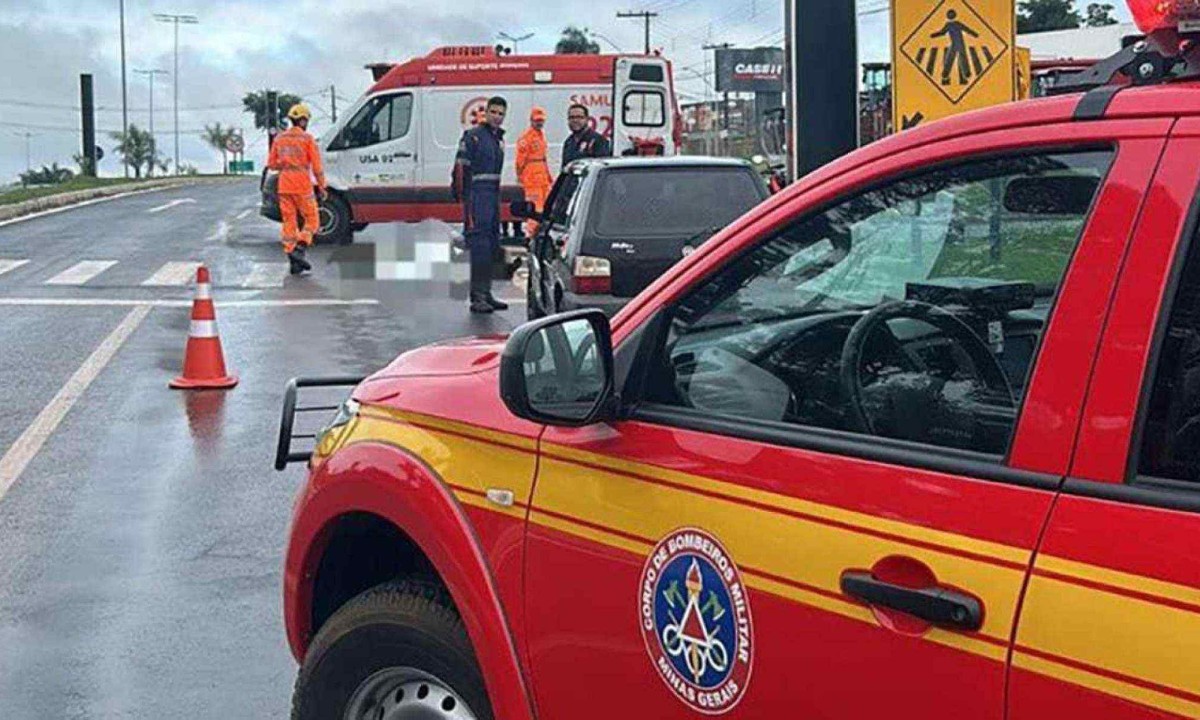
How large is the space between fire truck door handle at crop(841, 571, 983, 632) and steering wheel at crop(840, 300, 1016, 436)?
12.3 inches

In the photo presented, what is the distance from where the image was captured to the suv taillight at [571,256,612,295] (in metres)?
10.7

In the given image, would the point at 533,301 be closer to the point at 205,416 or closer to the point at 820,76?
the point at 205,416

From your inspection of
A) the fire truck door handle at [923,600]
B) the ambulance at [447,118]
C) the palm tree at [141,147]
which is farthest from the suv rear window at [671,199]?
the palm tree at [141,147]

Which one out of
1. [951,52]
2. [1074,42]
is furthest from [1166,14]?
[1074,42]

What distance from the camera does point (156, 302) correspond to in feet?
51.9

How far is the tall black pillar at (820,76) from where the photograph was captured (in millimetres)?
8320

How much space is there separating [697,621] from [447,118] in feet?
71.9

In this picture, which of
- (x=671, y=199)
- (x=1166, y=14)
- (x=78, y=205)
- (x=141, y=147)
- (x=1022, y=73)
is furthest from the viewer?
(x=141, y=147)

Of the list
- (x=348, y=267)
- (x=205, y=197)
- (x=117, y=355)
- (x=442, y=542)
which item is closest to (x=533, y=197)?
(x=348, y=267)

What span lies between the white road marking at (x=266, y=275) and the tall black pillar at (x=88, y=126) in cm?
4043

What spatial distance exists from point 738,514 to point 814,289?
51 cm

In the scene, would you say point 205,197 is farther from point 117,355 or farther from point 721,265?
point 721,265

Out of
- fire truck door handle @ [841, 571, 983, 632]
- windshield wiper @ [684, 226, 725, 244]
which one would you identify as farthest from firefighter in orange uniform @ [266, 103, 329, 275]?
fire truck door handle @ [841, 571, 983, 632]

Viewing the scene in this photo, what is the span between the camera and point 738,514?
2496 mm
